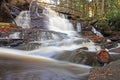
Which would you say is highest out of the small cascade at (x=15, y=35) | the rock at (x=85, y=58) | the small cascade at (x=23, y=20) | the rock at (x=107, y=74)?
the small cascade at (x=23, y=20)

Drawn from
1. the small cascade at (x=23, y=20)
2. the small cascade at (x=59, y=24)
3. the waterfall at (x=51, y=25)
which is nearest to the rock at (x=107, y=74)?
the waterfall at (x=51, y=25)

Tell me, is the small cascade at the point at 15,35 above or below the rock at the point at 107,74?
above

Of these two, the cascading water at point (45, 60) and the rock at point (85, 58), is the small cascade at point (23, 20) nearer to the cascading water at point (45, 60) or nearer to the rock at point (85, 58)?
the cascading water at point (45, 60)

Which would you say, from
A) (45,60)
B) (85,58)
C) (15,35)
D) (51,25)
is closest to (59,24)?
(51,25)

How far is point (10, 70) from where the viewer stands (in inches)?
297

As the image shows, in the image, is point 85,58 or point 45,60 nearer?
point 85,58

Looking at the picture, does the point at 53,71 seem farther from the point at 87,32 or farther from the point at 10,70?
the point at 87,32

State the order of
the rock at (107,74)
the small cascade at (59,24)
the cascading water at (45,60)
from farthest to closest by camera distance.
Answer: the small cascade at (59,24) < the cascading water at (45,60) < the rock at (107,74)

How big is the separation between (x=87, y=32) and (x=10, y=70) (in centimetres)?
1316

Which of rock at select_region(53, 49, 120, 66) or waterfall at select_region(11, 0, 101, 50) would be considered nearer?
rock at select_region(53, 49, 120, 66)

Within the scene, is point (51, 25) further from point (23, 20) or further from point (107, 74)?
point (107, 74)

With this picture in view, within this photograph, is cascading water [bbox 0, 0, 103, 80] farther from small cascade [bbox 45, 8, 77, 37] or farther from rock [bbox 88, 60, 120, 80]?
rock [bbox 88, 60, 120, 80]

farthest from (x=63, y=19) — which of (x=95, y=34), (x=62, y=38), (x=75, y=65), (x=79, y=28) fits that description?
(x=75, y=65)

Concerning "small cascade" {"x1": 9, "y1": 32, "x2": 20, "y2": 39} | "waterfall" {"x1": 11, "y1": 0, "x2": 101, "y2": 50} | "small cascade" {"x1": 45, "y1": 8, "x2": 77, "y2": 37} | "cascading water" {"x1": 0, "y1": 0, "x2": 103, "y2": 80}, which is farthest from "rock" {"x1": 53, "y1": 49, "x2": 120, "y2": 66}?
"small cascade" {"x1": 45, "y1": 8, "x2": 77, "y2": 37}
